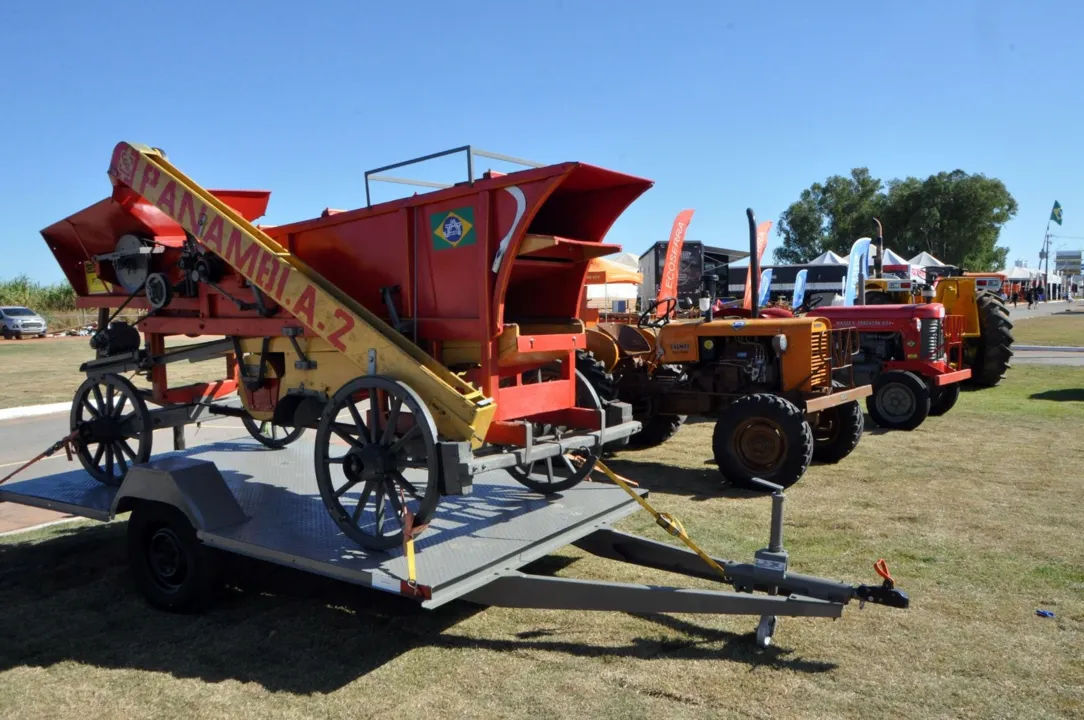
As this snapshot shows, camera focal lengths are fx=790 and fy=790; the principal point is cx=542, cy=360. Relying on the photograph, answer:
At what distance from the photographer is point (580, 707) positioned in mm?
3354

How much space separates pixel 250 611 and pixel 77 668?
924mm

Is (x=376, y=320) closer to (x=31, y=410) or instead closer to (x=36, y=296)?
(x=31, y=410)

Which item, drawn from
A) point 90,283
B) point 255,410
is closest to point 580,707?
point 255,410

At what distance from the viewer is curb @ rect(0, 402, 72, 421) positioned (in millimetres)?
12390

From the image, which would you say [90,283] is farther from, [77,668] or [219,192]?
[77,668]

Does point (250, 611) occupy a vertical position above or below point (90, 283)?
below

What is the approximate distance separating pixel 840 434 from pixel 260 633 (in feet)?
20.2

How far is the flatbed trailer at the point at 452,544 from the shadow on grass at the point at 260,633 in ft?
0.69

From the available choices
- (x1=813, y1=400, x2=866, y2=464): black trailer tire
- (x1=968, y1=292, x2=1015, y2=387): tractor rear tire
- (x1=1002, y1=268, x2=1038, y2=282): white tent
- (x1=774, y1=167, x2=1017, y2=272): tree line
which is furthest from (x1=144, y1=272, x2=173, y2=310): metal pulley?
(x1=1002, y1=268, x2=1038, y2=282): white tent

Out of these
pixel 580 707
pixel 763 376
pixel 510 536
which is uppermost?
pixel 763 376

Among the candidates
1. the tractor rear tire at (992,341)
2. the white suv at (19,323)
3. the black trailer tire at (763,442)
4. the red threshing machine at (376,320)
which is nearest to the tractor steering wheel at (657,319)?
the black trailer tire at (763,442)

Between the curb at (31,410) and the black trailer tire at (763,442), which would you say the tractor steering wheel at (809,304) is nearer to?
the black trailer tire at (763,442)

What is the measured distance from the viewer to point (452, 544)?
426 cm

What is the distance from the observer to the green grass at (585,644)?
340cm
